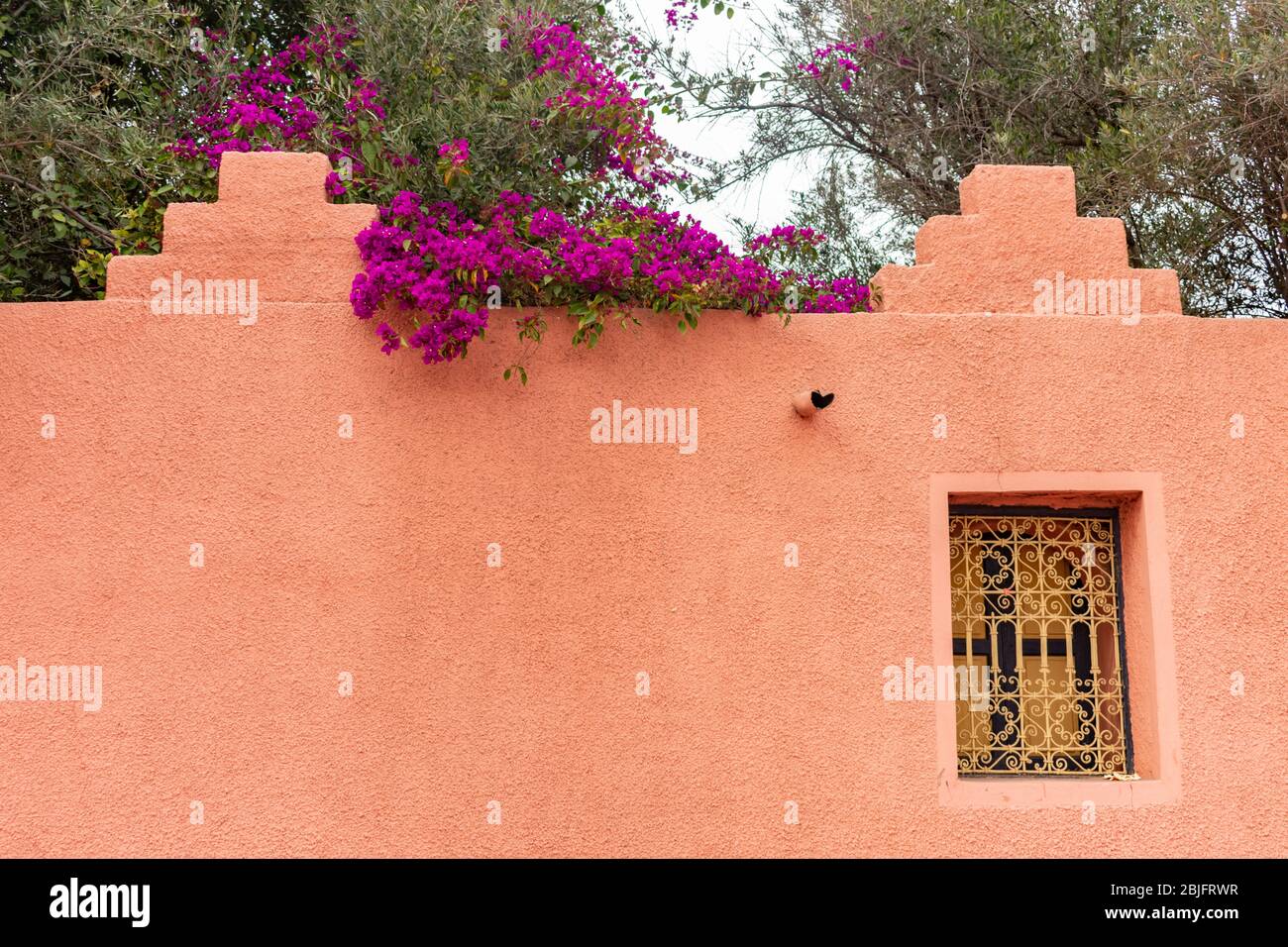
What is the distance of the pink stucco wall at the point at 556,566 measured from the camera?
17.8 feet

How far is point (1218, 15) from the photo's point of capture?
7.18m

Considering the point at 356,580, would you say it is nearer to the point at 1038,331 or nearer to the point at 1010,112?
the point at 1038,331

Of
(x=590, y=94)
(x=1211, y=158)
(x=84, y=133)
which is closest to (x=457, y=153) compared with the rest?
(x=590, y=94)

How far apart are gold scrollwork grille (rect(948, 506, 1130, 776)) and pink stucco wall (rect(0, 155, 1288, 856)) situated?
0.80ft

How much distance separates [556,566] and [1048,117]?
5493 millimetres

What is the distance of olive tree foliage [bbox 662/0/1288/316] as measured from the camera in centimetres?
742

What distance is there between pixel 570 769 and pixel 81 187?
14.7ft

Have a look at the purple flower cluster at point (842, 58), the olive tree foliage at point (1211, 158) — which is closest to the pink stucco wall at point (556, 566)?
the olive tree foliage at point (1211, 158)

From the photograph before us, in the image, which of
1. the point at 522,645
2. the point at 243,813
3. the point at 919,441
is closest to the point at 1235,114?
the point at 919,441

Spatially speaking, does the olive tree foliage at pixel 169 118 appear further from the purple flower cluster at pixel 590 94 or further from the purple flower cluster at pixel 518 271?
the purple flower cluster at pixel 518 271

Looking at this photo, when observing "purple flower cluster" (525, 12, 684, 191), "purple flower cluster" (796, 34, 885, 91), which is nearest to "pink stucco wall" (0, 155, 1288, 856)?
"purple flower cluster" (525, 12, 684, 191)

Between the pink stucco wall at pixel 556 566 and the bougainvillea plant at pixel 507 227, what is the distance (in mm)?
185

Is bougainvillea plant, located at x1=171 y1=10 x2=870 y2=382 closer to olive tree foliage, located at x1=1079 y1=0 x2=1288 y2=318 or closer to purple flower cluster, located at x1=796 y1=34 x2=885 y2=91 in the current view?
purple flower cluster, located at x1=796 y1=34 x2=885 y2=91

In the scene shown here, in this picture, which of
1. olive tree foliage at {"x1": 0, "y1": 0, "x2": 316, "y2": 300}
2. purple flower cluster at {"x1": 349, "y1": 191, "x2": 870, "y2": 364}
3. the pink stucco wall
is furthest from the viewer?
olive tree foliage at {"x1": 0, "y1": 0, "x2": 316, "y2": 300}
